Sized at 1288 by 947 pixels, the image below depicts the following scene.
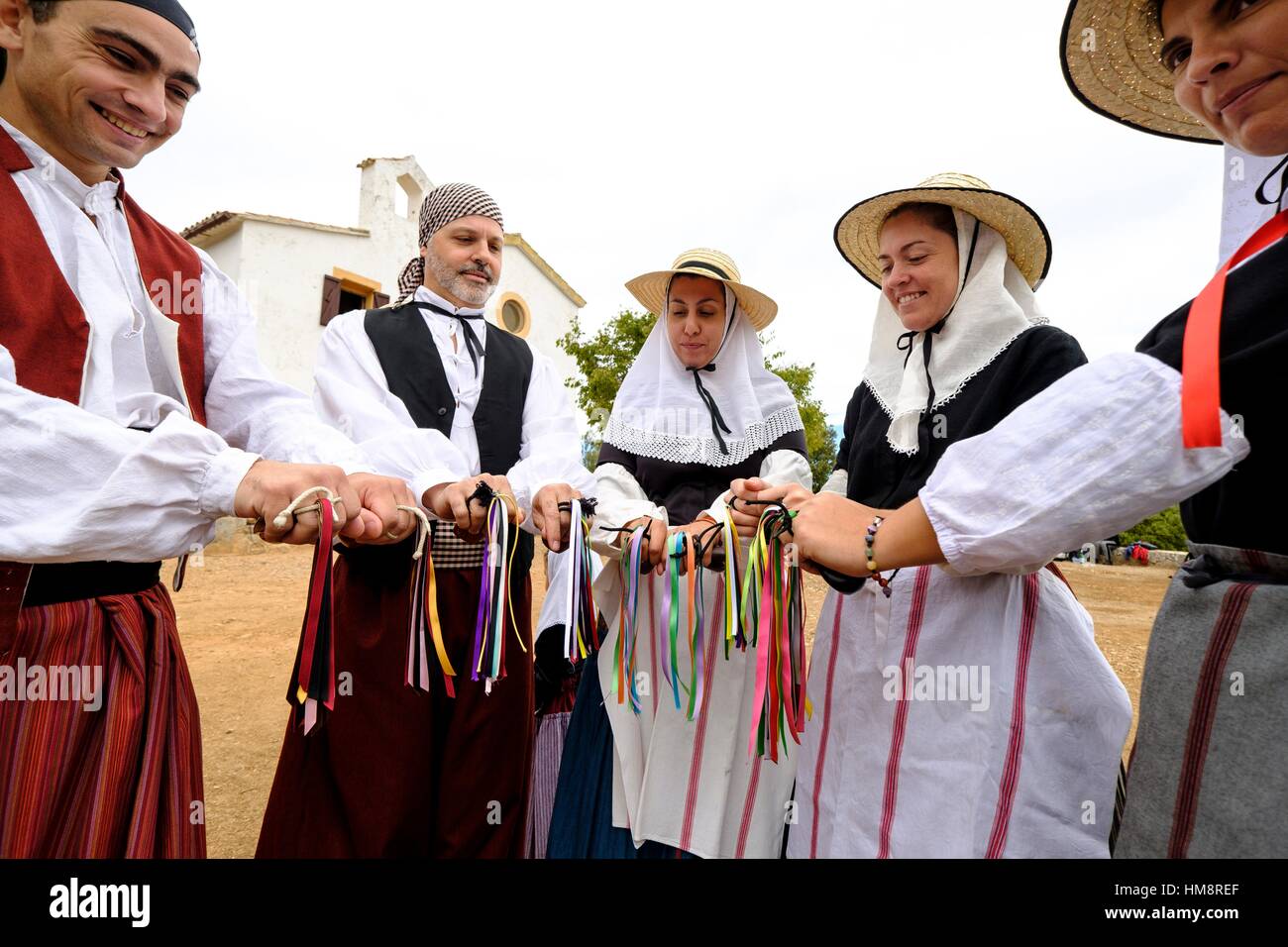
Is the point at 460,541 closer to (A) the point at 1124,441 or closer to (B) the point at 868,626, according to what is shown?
(B) the point at 868,626

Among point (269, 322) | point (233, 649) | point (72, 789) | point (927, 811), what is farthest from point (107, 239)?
point (269, 322)

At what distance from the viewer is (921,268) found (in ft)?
6.32

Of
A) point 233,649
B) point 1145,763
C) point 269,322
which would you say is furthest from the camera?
point 269,322

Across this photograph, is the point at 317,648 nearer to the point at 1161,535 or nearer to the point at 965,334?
the point at 965,334

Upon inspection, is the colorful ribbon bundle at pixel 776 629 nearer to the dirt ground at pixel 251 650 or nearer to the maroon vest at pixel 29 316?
the maroon vest at pixel 29 316

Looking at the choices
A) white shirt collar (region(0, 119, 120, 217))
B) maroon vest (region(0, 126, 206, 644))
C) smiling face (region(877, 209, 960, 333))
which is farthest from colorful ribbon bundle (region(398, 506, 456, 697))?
smiling face (region(877, 209, 960, 333))

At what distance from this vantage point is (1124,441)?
3.54 feet

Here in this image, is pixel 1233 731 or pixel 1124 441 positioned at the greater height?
pixel 1124 441

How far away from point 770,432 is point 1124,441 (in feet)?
5.08

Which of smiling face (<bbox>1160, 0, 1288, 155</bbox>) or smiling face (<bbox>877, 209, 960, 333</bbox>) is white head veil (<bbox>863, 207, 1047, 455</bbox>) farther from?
smiling face (<bbox>1160, 0, 1288, 155</bbox>)

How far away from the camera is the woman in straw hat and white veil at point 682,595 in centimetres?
216

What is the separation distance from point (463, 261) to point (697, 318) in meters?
0.96

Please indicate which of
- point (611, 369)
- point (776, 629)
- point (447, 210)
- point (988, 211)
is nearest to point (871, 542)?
point (776, 629)

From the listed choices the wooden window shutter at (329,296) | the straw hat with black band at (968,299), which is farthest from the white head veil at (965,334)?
the wooden window shutter at (329,296)
